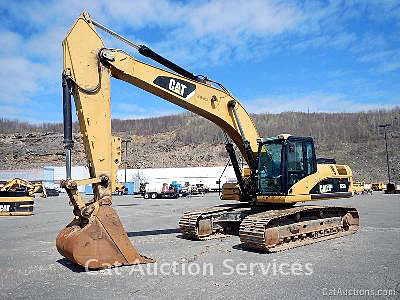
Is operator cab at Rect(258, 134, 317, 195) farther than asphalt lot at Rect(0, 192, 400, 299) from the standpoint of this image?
Yes

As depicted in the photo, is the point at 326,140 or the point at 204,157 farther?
the point at 326,140

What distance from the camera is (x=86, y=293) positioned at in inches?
242

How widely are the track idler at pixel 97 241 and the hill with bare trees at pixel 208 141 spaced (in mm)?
68544

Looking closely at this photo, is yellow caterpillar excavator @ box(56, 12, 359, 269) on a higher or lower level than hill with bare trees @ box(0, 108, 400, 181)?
lower

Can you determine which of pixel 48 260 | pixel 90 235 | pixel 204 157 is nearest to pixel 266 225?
pixel 90 235

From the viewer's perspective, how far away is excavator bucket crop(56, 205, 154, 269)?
7.29m

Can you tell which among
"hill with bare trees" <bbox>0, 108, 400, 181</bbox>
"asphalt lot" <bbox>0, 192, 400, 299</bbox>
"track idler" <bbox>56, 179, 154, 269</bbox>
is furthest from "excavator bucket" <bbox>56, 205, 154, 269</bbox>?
"hill with bare trees" <bbox>0, 108, 400, 181</bbox>

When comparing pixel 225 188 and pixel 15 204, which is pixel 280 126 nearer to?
pixel 15 204

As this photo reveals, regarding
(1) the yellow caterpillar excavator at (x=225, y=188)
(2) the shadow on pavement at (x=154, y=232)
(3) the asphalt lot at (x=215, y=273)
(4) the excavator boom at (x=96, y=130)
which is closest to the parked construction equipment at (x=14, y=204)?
(2) the shadow on pavement at (x=154, y=232)

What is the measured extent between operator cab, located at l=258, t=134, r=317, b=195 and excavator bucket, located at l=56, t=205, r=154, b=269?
451cm

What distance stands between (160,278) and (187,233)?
178 inches

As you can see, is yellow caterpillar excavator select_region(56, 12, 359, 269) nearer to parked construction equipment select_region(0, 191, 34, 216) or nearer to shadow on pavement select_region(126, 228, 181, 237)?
shadow on pavement select_region(126, 228, 181, 237)

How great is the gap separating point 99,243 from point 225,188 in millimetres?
5840

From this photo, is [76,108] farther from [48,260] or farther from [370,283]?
[370,283]
